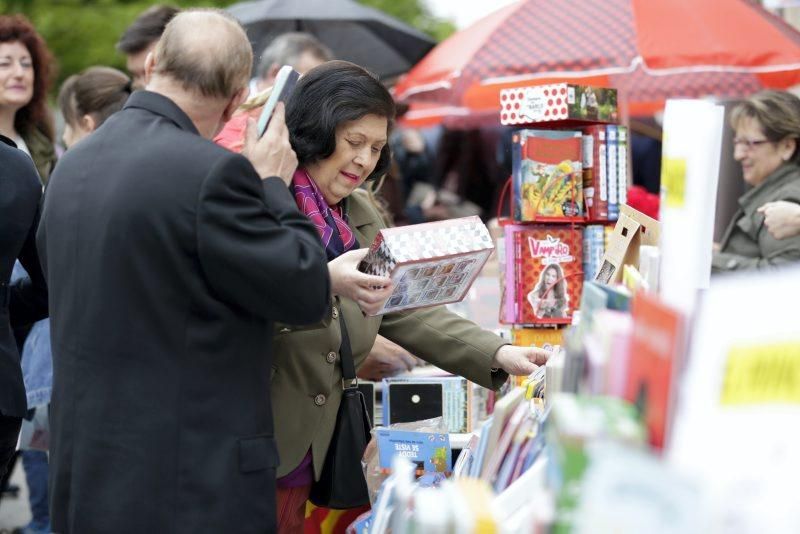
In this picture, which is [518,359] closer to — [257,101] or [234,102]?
[257,101]

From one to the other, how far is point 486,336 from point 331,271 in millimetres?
749

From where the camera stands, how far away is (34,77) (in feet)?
16.0

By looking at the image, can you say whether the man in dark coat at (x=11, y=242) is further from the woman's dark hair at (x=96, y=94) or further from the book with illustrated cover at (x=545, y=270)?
the woman's dark hair at (x=96, y=94)

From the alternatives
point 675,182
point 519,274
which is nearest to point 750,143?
point 519,274

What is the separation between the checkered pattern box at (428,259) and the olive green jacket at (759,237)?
7.11ft

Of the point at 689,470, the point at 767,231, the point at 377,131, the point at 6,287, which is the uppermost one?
the point at 377,131

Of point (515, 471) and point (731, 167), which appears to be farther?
point (731, 167)

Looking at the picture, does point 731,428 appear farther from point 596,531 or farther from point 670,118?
point 670,118

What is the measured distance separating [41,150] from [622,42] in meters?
2.75

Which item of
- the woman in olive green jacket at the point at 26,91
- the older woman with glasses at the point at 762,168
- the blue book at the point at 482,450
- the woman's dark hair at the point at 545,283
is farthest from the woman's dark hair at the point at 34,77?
the blue book at the point at 482,450

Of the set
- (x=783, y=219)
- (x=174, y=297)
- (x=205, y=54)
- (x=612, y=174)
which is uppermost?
(x=205, y=54)

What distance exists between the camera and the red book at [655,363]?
1.46m

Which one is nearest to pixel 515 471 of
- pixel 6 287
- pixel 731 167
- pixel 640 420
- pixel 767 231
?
pixel 640 420

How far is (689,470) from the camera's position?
1443mm
